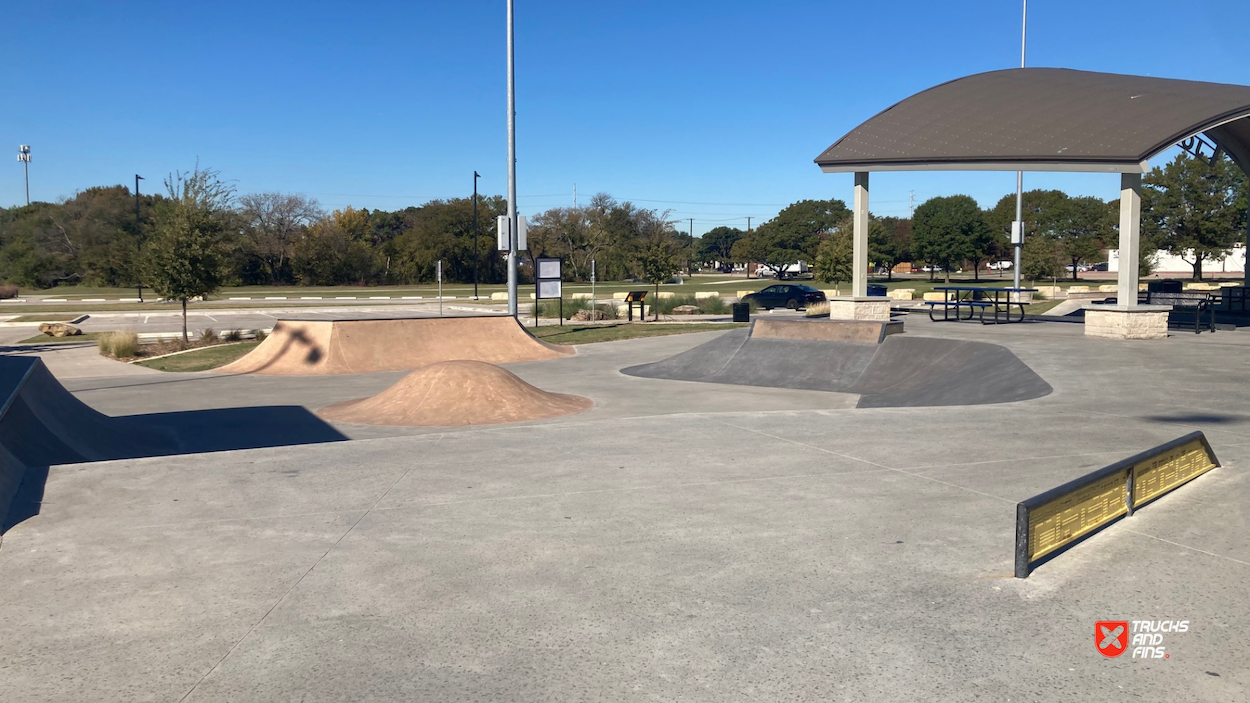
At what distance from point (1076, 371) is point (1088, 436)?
17.1ft

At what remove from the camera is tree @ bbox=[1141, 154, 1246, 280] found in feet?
199

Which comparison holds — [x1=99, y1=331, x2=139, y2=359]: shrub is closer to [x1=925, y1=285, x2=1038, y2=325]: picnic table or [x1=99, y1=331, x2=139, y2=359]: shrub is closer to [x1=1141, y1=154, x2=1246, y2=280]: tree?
[x1=925, y1=285, x2=1038, y2=325]: picnic table

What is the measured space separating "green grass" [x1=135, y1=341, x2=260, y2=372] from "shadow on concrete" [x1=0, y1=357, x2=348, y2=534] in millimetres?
7758

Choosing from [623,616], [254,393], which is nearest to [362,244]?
[254,393]

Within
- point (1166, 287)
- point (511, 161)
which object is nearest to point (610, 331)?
point (511, 161)

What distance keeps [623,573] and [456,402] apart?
7.93 meters

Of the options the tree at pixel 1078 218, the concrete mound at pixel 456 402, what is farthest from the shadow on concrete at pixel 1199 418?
the tree at pixel 1078 218

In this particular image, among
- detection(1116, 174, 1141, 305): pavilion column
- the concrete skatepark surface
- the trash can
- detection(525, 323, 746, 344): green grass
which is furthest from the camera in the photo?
the trash can

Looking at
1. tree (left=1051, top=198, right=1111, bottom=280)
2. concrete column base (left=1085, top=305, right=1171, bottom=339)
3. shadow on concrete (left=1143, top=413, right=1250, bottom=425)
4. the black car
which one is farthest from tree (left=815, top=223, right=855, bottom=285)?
tree (left=1051, top=198, right=1111, bottom=280)

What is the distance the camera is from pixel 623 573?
5.26 m

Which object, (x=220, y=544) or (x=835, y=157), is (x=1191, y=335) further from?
(x=220, y=544)

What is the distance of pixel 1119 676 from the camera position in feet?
12.7

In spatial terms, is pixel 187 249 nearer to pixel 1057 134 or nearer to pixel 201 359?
pixel 201 359

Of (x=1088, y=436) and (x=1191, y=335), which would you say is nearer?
(x=1088, y=436)
